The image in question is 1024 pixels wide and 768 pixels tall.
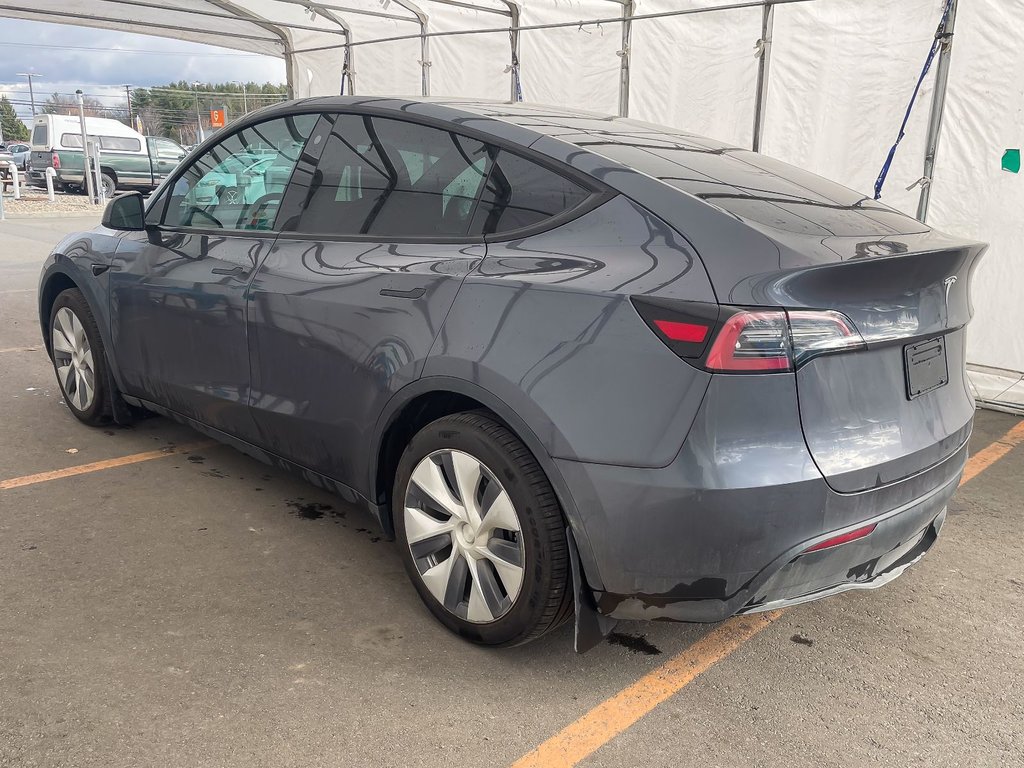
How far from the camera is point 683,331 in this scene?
6.75 feet

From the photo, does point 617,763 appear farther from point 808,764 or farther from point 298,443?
point 298,443

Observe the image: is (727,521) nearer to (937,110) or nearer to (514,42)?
(937,110)

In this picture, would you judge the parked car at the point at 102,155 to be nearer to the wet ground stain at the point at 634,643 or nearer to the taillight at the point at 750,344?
the wet ground stain at the point at 634,643

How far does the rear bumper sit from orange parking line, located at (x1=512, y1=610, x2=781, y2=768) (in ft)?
0.95

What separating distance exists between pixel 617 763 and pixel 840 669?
83cm

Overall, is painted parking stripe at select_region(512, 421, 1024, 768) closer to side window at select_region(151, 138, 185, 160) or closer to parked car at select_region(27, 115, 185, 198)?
parked car at select_region(27, 115, 185, 198)

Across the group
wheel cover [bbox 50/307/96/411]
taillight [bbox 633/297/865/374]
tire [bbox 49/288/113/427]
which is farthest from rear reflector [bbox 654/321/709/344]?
wheel cover [bbox 50/307/96/411]

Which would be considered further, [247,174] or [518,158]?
[247,174]

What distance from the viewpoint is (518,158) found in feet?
8.38

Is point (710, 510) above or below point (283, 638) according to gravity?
above

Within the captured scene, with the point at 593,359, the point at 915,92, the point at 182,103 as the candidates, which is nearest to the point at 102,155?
the point at 915,92

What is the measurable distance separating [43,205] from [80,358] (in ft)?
64.9

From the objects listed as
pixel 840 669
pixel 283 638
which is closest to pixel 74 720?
pixel 283 638

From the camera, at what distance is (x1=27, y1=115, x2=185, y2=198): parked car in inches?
1005
